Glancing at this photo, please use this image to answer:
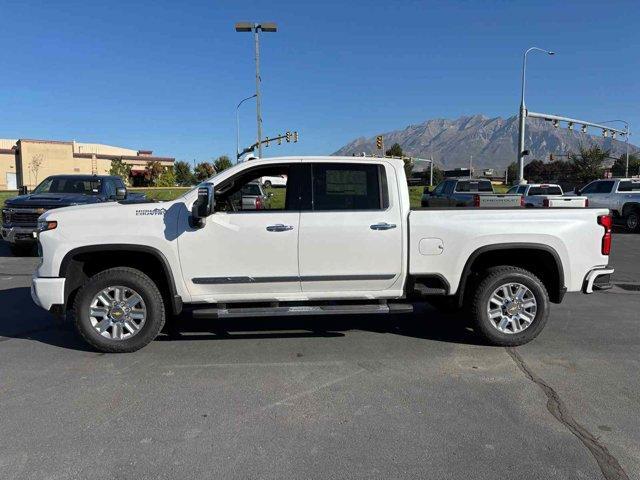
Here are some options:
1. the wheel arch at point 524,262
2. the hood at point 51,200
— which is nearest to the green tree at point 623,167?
the hood at point 51,200

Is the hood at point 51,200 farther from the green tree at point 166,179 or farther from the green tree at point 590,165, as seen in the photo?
the green tree at point 166,179

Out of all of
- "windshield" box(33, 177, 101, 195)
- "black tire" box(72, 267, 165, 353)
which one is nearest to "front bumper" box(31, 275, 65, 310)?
"black tire" box(72, 267, 165, 353)

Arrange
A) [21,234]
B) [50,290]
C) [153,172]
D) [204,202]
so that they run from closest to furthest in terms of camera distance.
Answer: [204,202], [50,290], [21,234], [153,172]

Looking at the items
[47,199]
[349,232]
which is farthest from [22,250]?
[349,232]

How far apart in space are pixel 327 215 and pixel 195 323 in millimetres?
2340

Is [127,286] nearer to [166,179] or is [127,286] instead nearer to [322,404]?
[322,404]

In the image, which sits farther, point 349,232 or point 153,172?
point 153,172

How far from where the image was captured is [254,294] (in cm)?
515

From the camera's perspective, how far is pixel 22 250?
39.8ft

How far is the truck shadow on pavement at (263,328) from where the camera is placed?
5691 mm

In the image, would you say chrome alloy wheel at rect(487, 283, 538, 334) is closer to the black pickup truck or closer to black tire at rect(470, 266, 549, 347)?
black tire at rect(470, 266, 549, 347)

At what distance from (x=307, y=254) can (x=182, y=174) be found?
268 ft

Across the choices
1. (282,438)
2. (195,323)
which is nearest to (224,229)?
(195,323)

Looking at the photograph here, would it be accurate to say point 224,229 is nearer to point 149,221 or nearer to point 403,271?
point 149,221
